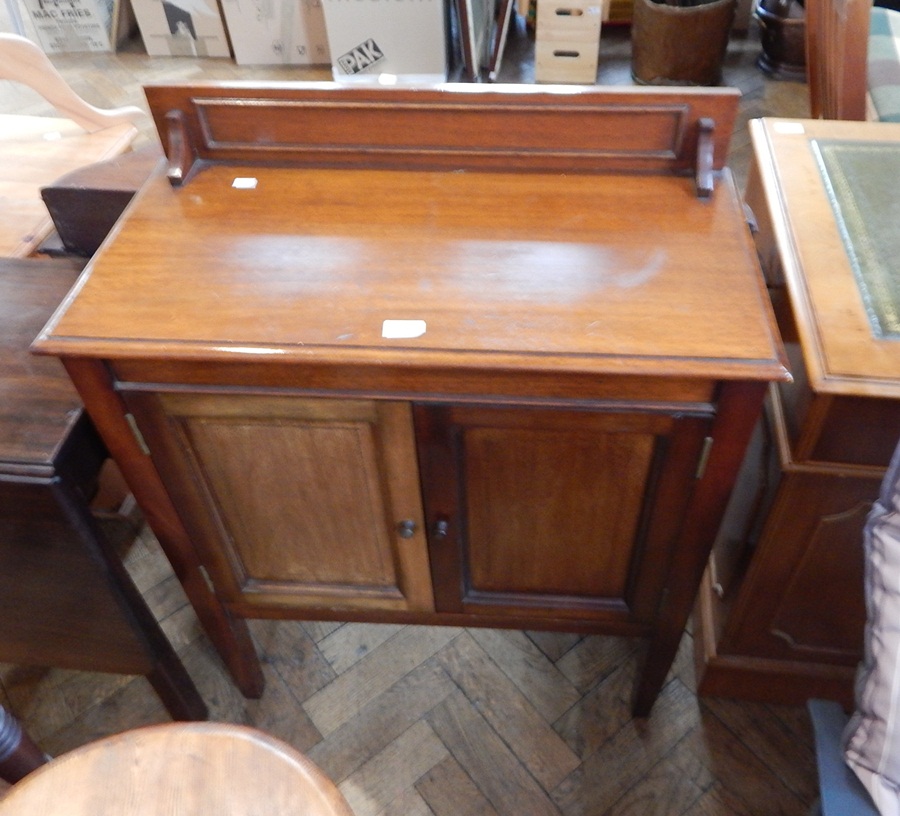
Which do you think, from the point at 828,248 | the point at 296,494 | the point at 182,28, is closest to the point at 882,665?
the point at 828,248

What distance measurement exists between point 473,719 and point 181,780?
25.0 inches

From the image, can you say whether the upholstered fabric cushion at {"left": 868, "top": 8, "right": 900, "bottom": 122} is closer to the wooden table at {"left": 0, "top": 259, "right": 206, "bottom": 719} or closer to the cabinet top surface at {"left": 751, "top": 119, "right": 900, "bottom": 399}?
the cabinet top surface at {"left": 751, "top": 119, "right": 900, "bottom": 399}

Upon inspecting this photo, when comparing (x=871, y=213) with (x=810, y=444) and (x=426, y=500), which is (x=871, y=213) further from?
(x=426, y=500)

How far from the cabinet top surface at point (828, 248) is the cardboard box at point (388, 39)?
4.86 ft

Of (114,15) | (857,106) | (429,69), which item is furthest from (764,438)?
(114,15)

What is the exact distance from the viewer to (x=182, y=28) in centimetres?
276

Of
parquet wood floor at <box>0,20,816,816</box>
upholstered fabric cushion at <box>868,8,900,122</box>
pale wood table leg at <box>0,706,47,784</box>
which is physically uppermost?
upholstered fabric cushion at <box>868,8,900,122</box>

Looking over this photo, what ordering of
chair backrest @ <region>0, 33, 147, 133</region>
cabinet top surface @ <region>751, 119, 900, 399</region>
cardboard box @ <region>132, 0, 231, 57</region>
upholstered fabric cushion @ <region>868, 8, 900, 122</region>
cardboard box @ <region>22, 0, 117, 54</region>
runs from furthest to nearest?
cardboard box @ <region>22, 0, 117, 54</region> → cardboard box @ <region>132, 0, 231, 57</region> → chair backrest @ <region>0, 33, 147, 133</region> → upholstered fabric cushion @ <region>868, 8, 900, 122</region> → cabinet top surface @ <region>751, 119, 900, 399</region>

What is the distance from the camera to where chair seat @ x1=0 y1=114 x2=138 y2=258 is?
1.45m

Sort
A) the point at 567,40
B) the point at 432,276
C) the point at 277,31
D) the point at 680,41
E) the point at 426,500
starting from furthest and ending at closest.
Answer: the point at 277,31 < the point at 567,40 < the point at 680,41 < the point at 426,500 < the point at 432,276

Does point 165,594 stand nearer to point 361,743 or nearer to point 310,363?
point 361,743

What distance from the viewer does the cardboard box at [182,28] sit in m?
2.69

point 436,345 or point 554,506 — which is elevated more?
point 436,345

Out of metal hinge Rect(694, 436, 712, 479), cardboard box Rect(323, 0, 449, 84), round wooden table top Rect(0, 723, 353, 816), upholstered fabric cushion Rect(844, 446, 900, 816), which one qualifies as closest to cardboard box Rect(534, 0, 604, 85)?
cardboard box Rect(323, 0, 449, 84)
